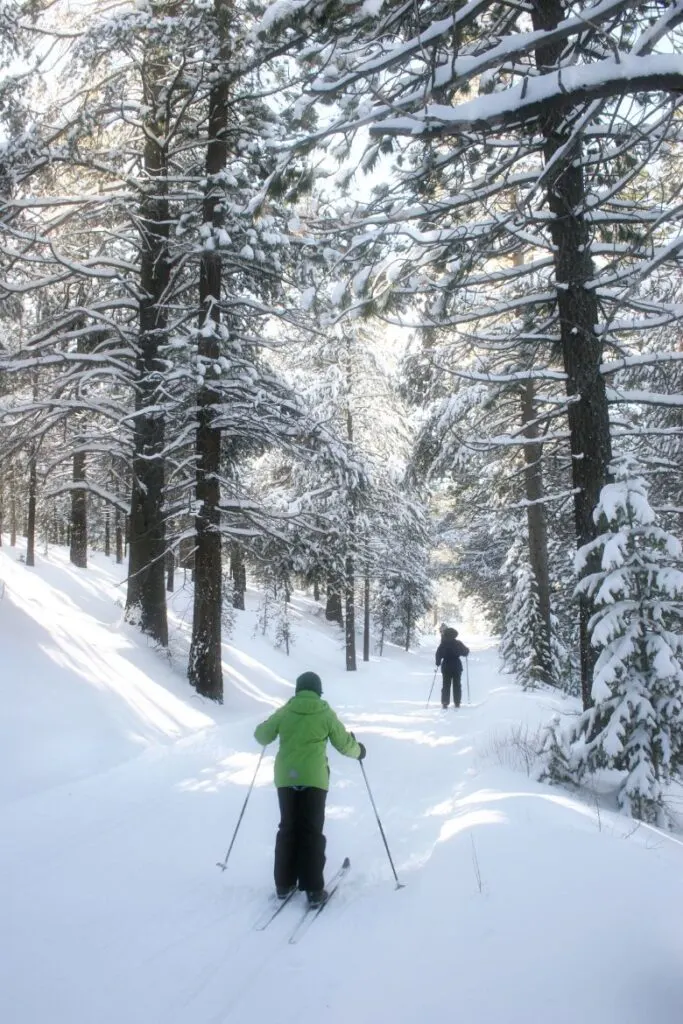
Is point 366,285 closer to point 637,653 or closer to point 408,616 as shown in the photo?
point 637,653

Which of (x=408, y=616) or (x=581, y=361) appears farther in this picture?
(x=408, y=616)

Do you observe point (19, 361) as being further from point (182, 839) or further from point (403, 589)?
point (403, 589)

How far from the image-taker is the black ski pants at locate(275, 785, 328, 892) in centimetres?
462

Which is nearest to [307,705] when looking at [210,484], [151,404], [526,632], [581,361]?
[581,361]

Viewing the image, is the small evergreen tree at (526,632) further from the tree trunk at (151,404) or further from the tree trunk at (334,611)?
the tree trunk at (334,611)

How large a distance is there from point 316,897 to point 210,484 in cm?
832

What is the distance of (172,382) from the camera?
1112 cm

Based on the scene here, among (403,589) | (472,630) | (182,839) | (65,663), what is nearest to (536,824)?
(182,839)

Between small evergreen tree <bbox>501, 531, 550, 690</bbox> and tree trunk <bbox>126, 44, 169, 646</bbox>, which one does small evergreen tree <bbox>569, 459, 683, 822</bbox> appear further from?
small evergreen tree <bbox>501, 531, 550, 690</bbox>

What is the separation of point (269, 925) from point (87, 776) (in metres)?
3.57

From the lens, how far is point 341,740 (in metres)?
5.17

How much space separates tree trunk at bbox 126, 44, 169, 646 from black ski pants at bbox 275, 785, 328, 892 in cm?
747

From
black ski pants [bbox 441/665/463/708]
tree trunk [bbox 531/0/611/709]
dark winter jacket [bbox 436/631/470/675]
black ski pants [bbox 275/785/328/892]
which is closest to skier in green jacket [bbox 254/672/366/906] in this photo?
black ski pants [bbox 275/785/328/892]

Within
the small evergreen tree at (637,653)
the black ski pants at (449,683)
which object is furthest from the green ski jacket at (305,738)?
the black ski pants at (449,683)
